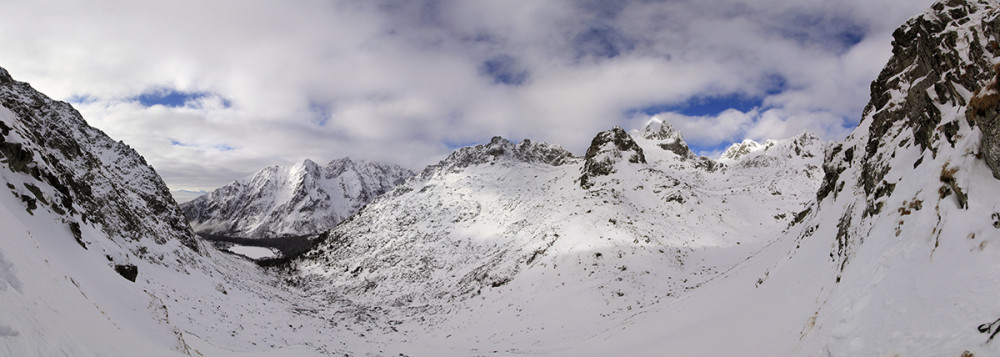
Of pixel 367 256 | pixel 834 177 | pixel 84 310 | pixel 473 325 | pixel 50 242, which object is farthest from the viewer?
pixel 367 256

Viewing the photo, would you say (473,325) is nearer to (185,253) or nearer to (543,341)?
(543,341)

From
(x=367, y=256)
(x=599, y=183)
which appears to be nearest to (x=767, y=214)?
(x=599, y=183)

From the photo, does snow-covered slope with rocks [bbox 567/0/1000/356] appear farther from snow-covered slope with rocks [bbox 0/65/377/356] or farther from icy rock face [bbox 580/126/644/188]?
icy rock face [bbox 580/126/644/188]

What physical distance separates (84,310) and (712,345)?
1753cm

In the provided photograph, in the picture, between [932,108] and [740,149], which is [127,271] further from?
[740,149]

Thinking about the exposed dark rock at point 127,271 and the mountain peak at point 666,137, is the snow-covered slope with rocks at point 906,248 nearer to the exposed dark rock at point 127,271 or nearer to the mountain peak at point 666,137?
the exposed dark rock at point 127,271

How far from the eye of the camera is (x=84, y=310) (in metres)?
8.27

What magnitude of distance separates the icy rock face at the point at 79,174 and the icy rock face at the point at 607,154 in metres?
51.6

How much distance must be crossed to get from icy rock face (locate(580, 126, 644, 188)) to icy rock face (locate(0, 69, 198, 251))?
5155 cm

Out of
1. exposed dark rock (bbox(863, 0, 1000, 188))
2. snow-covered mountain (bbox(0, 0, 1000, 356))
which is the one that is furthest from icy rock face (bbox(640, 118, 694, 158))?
exposed dark rock (bbox(863, 0, 1000, 188))

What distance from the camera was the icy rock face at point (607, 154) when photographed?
59.6 meters

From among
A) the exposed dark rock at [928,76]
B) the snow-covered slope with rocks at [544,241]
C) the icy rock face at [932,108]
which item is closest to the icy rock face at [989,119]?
the icy rock face at [932,108]

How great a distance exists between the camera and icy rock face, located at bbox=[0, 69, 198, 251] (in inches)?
637

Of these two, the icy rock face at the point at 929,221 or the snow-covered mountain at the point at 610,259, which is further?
the snow-covered mountain at the point at 610,259
